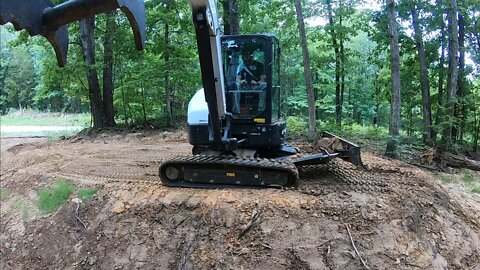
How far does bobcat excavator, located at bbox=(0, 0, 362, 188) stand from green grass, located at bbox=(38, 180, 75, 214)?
160cm

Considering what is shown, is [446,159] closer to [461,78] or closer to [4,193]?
[461,78]

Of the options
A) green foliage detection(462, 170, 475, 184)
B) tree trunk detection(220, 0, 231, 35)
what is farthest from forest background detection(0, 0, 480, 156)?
green foliage detection(462, 170, 475, 184)

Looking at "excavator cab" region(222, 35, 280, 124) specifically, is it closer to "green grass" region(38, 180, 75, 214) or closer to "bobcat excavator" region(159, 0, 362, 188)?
"bobcat excavator" region(159, 0, 362, 188)

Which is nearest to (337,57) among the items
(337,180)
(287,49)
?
(287,49)

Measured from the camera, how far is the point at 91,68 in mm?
12656

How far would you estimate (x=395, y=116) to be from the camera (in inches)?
369

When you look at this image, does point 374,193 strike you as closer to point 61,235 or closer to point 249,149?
point 249,149

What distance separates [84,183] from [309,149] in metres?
4.88

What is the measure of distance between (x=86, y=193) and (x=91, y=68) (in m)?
7.44

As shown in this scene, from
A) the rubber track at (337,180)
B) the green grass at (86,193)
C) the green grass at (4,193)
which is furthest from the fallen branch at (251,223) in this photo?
the green grass at (4,193)

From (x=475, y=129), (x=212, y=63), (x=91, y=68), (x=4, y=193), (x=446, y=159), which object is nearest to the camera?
(x=212, y=63)

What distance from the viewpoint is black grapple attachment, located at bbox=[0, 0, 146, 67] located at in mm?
1339

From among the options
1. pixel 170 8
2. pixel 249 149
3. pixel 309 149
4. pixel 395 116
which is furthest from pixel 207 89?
pixel 170 8

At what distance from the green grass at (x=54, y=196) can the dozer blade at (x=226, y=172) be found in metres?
1.59
